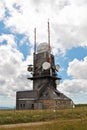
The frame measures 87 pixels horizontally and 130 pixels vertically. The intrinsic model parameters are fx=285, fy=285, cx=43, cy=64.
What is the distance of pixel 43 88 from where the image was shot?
245 ft

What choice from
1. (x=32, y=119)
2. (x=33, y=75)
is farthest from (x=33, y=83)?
(x=32, y=119)

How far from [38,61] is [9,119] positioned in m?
44.6

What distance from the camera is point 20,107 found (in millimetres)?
74188

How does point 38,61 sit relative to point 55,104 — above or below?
above

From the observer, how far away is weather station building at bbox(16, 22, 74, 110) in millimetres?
71150

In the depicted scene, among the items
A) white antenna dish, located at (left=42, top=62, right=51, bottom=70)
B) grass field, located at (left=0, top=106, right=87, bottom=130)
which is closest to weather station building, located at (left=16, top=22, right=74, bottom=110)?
white antenna dish, located at (left=42, top=62, right=51, bottom=70)

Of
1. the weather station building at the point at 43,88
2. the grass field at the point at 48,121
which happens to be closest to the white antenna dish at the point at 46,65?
the weather station building at the point at 43,88

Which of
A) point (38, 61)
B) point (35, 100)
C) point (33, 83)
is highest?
point (38, 61)

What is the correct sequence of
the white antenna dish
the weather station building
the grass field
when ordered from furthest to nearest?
1. the white antenna dish
2. the weather station building
3. the grass field

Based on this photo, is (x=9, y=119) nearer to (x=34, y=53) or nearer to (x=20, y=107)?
(x=20, y=107)

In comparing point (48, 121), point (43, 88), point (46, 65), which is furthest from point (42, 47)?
point (48, 121)

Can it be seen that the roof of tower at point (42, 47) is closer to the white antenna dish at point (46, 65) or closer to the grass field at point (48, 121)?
the white antenna dish at point (46, 65)

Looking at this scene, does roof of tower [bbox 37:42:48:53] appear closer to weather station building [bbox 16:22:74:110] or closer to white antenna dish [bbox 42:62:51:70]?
weather station building [bbox 16:22:74:110]

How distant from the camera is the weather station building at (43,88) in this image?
71.2 metres
